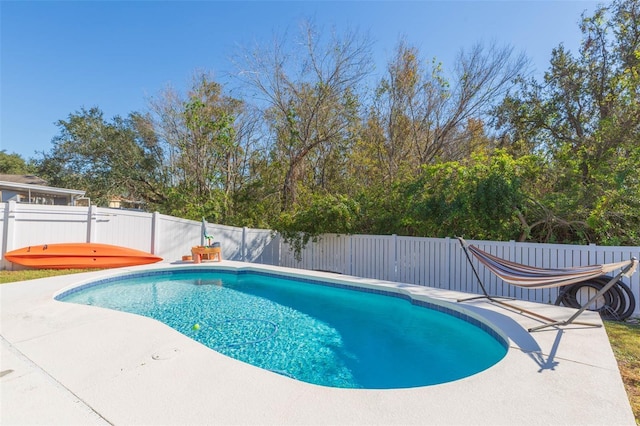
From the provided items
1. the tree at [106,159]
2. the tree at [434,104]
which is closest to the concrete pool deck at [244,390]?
the tree at [434,104]

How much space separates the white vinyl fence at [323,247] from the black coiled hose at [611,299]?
0.43m

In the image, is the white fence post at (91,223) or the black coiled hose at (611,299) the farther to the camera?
the white fence post at (91,223)

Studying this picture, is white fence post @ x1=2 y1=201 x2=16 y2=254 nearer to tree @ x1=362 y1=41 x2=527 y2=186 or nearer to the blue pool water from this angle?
the blue pool water

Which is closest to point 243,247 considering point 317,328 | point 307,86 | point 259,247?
point 259,247

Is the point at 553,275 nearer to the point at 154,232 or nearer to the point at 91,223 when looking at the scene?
the point at 154,232

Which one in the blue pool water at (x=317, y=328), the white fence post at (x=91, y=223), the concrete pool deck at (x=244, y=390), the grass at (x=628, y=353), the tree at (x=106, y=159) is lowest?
the blue pool water at (x=317, y=328)

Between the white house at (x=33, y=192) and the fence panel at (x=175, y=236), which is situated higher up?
the white house at (x=33, y=192)

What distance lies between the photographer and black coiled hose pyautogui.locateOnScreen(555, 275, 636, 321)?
16.5 feet

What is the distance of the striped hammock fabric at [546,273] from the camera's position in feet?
11.7

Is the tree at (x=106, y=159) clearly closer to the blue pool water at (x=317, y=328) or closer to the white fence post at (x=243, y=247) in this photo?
the white fence post at (x=243, y=247)

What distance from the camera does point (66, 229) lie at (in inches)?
340

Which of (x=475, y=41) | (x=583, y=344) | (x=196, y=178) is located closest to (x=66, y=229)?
(x=196, y=178)

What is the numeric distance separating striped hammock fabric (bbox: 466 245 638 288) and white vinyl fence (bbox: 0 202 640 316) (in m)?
1.85

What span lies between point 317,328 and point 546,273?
10.8ft
